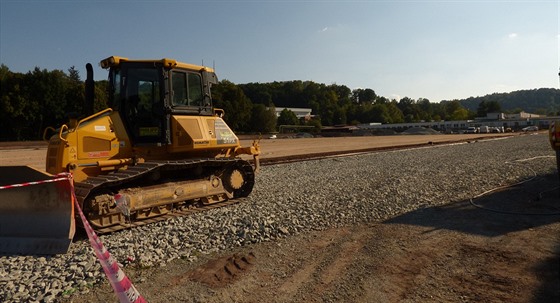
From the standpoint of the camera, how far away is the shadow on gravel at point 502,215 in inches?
246

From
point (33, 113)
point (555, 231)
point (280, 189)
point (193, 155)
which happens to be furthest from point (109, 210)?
point (33, 113)

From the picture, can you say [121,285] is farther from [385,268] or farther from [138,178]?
[138,178]

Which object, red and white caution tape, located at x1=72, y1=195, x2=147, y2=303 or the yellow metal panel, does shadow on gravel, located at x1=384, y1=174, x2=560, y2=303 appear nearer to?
red and white caution tape, located at x1=72, y1=195, x2=147, y2=303

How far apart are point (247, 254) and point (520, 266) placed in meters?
3.59

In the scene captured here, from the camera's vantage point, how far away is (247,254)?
5633mm

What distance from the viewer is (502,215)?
24.1 feet

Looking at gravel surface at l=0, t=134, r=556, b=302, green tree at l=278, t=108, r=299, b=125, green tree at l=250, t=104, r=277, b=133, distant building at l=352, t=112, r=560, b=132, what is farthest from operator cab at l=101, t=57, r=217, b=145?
distant building at l=352, t=112, r=560, b=132

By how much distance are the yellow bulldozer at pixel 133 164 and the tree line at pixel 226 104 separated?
1.00m

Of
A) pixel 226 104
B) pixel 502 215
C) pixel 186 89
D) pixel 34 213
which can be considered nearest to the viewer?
pixel 34 213

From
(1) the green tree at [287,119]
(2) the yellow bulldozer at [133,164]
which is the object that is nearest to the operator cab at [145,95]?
(2) the yellow bulldozer at [133,164]

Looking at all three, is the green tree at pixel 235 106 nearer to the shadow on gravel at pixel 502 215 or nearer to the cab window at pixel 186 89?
the cab window at pixel 186 89

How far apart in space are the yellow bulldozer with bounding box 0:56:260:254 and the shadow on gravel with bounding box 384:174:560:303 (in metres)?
4.48

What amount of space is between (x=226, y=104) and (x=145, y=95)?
61.5m

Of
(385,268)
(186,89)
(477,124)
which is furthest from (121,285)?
(477,124)
